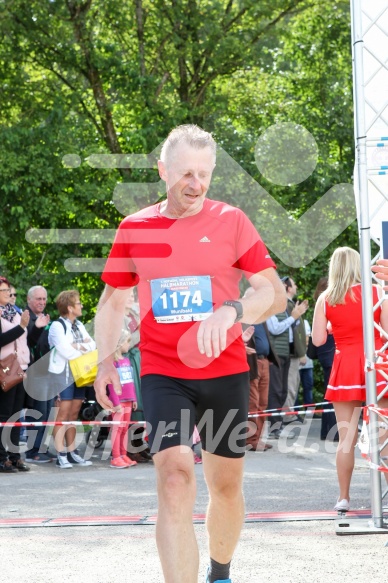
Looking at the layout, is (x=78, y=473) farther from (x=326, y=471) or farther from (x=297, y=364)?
(x=297, y=364)

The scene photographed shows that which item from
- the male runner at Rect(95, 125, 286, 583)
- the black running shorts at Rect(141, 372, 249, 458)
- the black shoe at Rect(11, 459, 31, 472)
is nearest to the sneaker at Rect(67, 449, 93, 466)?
the black shoe at Rect(11, 459, 31, 472)

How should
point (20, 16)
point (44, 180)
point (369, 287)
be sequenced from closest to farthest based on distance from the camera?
point (369, 287)
point (44, 180)
point (20, 16)

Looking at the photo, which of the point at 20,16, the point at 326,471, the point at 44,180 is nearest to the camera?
the point at 326,471

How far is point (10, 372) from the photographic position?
1044 cm

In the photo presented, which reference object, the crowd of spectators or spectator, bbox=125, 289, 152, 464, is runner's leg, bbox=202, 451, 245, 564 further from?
spectator, bbox=125, 289, 152, 464

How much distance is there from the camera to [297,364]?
14.8 meters

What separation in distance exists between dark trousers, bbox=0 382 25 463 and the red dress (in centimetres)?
406

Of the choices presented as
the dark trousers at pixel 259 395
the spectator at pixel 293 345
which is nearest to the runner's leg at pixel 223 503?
the dark trousers at pixel 259 395

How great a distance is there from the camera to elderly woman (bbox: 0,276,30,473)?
34.2 feet

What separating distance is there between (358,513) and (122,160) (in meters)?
12.1

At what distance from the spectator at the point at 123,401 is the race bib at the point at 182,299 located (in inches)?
257

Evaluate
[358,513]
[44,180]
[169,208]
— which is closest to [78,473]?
[358,513]

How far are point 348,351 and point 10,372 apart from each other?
4.03m

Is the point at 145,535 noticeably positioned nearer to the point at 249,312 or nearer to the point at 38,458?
the point at 249,312
